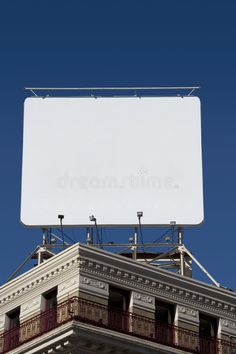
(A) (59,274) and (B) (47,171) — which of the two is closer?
(A) (59,274)

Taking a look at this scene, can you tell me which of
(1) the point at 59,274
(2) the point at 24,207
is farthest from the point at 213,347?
(2) the point at 24,207

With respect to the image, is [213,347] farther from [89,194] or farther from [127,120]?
[127,120]

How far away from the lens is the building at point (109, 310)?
47.1 metres

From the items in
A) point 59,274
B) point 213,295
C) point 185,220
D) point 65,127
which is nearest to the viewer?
point 59,274

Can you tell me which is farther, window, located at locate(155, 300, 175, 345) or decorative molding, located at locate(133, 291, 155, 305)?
decorative molding, located at locate(133, 291, 155, 305)

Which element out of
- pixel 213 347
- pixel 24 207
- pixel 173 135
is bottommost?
pixel 213 347

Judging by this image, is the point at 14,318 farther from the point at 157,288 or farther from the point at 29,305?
the point at 157,288

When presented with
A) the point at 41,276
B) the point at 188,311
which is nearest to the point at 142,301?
the point at 188,311

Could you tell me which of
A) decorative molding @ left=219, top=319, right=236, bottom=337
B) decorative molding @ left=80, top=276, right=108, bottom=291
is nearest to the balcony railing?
decorative molding @ left=219, top=319, right=236, bottom=337

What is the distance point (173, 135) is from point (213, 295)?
36.3 ft

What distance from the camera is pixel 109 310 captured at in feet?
159

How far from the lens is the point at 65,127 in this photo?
6122cm

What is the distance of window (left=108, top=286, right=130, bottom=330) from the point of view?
158 feet

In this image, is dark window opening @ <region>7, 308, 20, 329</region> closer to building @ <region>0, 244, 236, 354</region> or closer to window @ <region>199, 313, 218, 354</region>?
building @ <region>0, 244, 236, 354</region>
